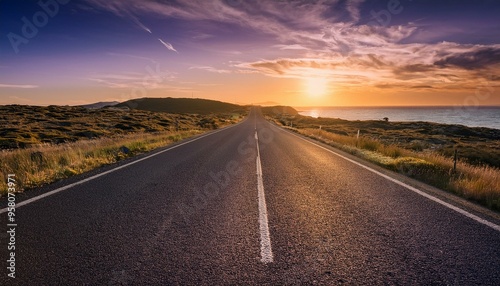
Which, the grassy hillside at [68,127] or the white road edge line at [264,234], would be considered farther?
the grassy hillside at [68,127]

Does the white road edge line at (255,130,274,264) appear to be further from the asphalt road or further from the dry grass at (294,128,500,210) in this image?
the dry grass at (294,128,500,210)

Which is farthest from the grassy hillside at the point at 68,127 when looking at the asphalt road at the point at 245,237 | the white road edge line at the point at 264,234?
the white road edge line at the point at 264,234

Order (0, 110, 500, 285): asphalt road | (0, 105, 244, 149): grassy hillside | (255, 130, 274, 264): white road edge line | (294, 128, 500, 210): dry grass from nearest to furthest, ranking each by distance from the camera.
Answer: (0, 110, 500, 285): asphalt road → (255, 130, 274, 264): white road edge line → (294, 128, 500, 210): dry grass → (0, 105, 244, 149): grassy hillside

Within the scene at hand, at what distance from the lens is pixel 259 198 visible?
6.42 m

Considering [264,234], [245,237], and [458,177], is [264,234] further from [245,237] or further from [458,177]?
[458,177]

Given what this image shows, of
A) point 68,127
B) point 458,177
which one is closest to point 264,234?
point 458,177

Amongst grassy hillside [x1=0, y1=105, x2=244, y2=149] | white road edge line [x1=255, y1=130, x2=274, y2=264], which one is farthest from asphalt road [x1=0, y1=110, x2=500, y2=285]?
grassy hillside [x1=0, y1=105, x2=244, y2=149]

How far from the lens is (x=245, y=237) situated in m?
4.28

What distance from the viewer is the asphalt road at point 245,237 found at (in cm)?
324

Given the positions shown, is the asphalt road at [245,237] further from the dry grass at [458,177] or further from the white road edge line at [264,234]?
the dry grass at [458,177]

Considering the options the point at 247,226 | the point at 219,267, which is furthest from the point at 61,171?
A: the point at 219,267

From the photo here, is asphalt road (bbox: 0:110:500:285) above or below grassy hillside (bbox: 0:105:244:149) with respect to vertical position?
above

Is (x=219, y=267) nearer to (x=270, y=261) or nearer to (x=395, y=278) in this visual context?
(x=270, y=261)

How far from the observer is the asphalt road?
324cm
